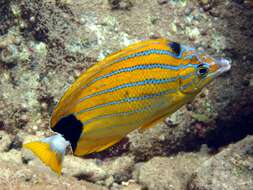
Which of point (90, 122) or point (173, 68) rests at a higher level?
point (173, 68)

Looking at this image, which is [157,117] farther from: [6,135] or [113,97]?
[6,135]

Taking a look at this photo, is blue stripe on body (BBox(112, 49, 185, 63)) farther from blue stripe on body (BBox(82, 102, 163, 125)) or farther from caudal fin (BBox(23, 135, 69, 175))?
caudal fin (BBox(23, 135, 69, 175))

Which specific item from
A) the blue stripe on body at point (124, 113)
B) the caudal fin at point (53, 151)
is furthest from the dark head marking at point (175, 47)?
the caudal fin at point (53, 151)

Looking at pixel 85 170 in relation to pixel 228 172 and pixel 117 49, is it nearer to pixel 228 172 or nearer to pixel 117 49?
pixel 117 49

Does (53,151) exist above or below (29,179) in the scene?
above

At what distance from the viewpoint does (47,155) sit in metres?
2.40

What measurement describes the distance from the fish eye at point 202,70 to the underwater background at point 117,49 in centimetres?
223

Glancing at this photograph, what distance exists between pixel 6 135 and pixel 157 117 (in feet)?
11.1

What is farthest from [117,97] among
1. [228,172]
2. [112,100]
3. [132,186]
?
[132,186]

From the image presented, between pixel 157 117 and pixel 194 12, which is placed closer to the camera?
pixel 157 117

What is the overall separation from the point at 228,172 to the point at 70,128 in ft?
8.62

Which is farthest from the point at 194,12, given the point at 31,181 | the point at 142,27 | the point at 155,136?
the point at 31,181

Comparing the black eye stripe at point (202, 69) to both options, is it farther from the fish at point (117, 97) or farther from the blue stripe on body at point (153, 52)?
the blue stripe on body at point (153, 52)

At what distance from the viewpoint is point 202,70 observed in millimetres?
2449
